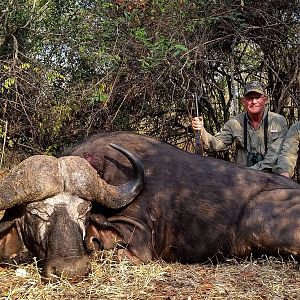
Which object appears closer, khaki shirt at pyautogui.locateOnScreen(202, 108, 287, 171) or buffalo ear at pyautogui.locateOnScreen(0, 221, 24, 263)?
buffalo ear at pyautogui.locateOnScreen(0, 221, 24, 263)

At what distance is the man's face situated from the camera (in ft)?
21.5

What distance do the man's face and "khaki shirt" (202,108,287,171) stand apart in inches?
6.1

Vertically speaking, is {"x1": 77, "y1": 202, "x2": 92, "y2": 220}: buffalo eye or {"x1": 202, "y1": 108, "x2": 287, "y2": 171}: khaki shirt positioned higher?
{"x1": 202, "y1": 108, "x2": 287, "y2": 171}: khaki shirt

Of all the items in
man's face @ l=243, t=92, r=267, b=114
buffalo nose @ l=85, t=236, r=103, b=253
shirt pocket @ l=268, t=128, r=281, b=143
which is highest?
man's face @ l=243, t=92, r=267, b=114

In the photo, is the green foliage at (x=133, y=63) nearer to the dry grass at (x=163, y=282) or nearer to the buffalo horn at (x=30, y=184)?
the buffalo horn at (x=30, y=184)

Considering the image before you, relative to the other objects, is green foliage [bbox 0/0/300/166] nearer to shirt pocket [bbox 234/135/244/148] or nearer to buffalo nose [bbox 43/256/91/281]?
shirt pocket [bbox 234/135/244/148]

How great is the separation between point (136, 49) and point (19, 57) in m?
1.91

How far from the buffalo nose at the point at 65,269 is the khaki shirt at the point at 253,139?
3257 mm

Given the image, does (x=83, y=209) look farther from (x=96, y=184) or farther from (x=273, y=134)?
(x=273, y=134)

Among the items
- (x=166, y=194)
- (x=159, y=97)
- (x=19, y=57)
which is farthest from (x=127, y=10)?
(x=166, y=194)

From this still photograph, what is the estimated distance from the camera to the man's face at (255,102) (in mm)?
6555

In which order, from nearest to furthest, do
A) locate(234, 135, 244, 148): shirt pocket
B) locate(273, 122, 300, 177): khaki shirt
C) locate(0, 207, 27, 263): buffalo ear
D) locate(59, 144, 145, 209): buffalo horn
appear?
locate(59, 144, 145, 209): buffalo horn < locate(0, 207, 27, 263): buffalo ear < locate(273, 122, 300, 177): khaki shirt < locate(234, 135, 244, 148): shirt pocket

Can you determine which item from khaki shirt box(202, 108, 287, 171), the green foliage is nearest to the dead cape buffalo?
khaki shirt box(202, 108, 287, 171)

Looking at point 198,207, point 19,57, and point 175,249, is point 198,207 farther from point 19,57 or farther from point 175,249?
point 19,57
